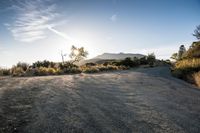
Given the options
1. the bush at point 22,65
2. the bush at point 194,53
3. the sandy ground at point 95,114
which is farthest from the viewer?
the bush at point 194,53

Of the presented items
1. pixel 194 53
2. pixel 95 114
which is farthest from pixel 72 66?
pixel 95 114

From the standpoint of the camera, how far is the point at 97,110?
23.4ft

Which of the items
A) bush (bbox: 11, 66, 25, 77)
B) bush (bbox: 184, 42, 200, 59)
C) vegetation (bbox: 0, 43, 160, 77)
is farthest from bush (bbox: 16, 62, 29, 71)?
bush (bbox: 184, 42, 200, 59)

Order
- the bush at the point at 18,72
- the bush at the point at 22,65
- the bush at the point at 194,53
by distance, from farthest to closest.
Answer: the bush at the point at 194,53
the bush at the point at 22,65
the bush at the point at 18,72

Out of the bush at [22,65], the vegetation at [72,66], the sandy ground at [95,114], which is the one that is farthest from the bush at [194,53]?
the sandy ground at [95,114]

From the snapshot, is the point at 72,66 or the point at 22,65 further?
the point at 72,66

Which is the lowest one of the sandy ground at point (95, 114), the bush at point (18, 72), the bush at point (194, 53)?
the sandy ground at point (95, 114)

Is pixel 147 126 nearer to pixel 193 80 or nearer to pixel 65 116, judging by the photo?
pixel 65 116

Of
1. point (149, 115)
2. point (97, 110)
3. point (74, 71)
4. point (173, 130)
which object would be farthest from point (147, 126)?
point (74, 71)

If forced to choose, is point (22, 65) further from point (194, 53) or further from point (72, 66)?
point (194, 53)

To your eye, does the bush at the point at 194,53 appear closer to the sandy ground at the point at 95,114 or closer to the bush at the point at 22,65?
the bush at the point at 22,65

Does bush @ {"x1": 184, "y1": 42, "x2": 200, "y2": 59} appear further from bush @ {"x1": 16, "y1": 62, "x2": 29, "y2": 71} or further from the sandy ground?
the sandy ground

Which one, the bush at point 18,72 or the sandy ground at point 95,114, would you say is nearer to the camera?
the sandy ground at point 95,114

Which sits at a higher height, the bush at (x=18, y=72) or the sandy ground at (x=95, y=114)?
the bush at (x=18, y=72)
